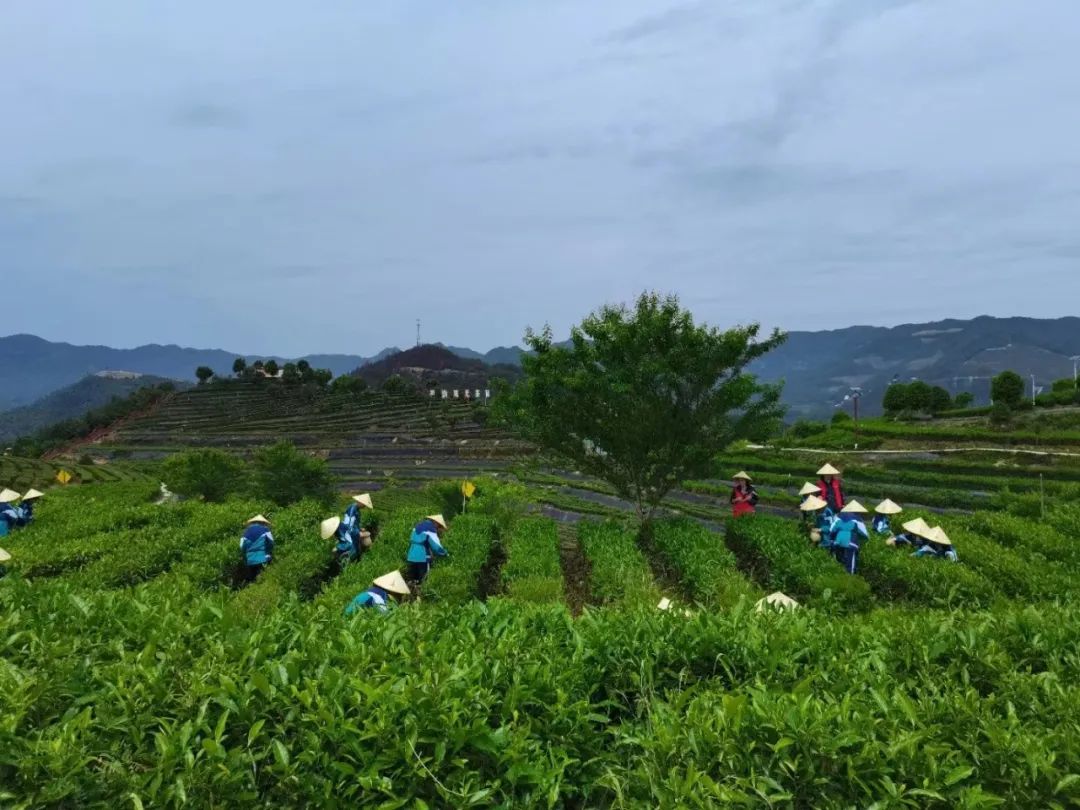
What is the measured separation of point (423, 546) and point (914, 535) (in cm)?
893

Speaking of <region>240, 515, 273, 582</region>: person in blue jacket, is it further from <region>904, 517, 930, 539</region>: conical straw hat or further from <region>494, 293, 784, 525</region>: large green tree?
<region>904, 517, 930, 539</region>: conical straw hat

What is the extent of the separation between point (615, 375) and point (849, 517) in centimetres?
504

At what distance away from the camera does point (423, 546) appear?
10508 millimetres

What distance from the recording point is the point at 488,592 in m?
10.7

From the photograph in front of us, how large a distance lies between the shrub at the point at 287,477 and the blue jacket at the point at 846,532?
1487 centimetres

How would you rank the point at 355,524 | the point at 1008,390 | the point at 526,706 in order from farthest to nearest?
1. the point at 1008,390
2. the point at 355,524
3. the point at 526,706

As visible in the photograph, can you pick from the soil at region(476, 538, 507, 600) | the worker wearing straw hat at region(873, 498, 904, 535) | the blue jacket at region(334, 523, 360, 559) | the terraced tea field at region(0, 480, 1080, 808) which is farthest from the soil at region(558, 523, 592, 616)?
the worker wearing straw hat at region(873, 498, 904, 535)

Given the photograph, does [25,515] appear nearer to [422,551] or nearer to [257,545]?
[257,545]

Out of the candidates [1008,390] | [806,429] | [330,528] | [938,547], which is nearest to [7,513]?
[330,528]

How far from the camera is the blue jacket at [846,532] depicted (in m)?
10.6

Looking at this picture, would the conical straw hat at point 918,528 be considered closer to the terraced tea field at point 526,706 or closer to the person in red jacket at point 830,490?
the person in red jacket at point 830,490

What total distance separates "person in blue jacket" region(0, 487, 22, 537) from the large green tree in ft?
37.4

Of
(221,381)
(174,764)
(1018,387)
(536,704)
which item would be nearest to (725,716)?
(536,704)

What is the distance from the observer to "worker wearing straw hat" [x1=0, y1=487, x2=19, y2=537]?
43.4 feet
